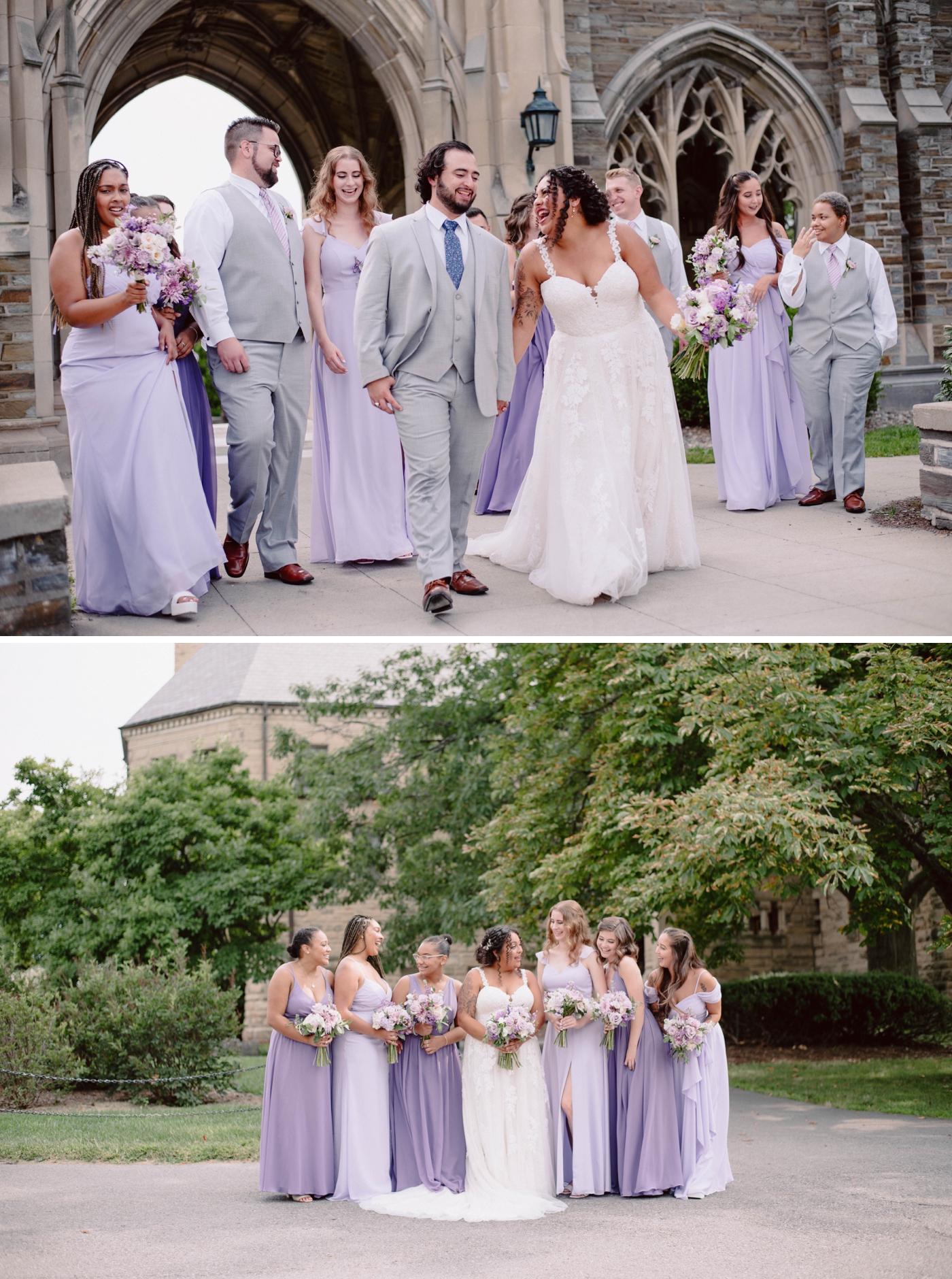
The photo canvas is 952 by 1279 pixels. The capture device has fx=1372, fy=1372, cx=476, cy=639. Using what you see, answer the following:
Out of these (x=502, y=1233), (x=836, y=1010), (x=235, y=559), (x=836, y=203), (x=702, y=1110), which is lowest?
(x=836, y=1010)

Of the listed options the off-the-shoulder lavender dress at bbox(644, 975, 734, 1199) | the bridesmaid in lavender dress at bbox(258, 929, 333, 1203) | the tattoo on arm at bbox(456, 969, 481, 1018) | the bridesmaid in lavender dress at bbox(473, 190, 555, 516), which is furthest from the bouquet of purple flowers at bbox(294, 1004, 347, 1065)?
the bridesmaid in lavender dress at bbox(473, 190, 555, 516)

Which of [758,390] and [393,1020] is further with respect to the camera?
[758,390]

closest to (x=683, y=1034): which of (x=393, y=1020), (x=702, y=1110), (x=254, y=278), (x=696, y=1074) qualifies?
(x=696, y=1074)

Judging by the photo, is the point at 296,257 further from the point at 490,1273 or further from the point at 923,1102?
the point at 923,1102

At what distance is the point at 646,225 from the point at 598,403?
3.49 m

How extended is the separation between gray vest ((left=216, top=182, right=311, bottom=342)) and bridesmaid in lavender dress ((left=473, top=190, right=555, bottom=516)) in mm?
2906

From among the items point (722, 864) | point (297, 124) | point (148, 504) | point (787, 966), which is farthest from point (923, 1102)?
point (297, 124)

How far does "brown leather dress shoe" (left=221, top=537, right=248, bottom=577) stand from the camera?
Answer: 7703 millimetres

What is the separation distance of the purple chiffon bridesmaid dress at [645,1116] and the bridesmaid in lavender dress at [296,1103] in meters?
1.45

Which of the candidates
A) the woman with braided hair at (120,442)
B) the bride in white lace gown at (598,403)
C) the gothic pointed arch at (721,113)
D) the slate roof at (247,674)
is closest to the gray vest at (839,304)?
the bride in white lace gown at (598,403)

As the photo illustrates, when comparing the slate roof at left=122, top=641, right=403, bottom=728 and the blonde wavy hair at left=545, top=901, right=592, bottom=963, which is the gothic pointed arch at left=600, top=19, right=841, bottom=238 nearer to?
the blonde wavy hair at left=545, top=901, right=592, bottom=963

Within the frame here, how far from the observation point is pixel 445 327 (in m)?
6.80

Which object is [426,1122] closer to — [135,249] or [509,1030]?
[509,1030]

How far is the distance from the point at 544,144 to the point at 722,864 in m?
8.32
